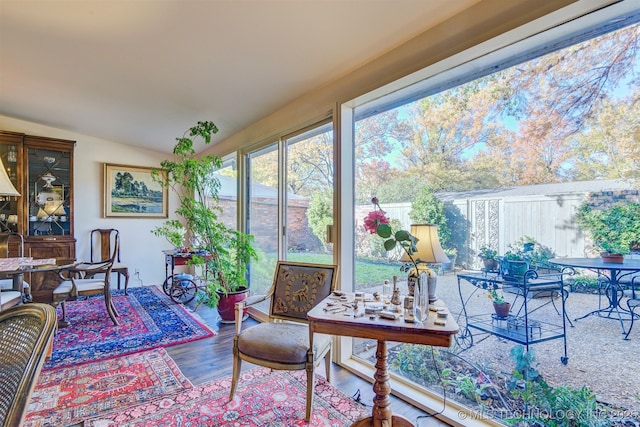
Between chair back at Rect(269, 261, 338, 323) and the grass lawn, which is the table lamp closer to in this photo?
the grass lawn

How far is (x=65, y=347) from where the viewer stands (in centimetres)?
296

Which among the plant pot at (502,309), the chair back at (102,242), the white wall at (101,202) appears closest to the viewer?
the plant pot at (502,309)

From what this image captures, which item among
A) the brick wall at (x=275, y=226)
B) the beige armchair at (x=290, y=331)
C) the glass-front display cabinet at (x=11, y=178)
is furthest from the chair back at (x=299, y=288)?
the glass-front display cabinet at (x=11, y=178)

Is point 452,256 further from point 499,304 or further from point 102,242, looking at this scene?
point 102,242

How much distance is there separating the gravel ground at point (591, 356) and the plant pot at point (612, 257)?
201 mm

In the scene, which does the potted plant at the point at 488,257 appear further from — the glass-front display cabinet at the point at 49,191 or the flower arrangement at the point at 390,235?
the glass-front display cabinet at the point at 49,191

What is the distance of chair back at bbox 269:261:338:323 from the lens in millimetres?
2352

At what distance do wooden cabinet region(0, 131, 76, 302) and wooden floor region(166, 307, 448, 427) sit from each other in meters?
2.73

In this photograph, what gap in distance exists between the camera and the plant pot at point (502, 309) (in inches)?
73.5

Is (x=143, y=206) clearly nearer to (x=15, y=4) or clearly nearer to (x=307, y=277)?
(x=15, y=4)

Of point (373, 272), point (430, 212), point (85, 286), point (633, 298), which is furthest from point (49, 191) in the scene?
point (633, 298)

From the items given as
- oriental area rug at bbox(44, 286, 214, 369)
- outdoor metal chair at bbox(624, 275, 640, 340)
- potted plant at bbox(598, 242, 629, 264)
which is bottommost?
oriental area rug at bbox(44, 286, 214, 369)

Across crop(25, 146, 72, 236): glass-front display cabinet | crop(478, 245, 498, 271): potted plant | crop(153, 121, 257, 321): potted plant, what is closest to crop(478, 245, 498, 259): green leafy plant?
crop(478, 245, 498, 271): potted plant

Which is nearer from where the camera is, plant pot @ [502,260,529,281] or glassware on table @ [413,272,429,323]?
glassware on table @ [413,272,429,323]
